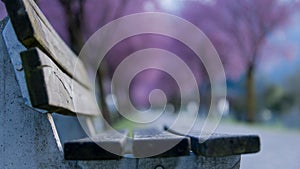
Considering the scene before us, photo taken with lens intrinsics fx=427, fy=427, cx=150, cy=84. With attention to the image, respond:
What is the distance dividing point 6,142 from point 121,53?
37.5 ft

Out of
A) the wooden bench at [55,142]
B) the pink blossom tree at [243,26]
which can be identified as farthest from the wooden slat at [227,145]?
the pink blossom tree at [243,26]

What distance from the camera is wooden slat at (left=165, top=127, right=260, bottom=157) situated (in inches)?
45.6

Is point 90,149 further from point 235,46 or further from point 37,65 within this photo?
point 235,46

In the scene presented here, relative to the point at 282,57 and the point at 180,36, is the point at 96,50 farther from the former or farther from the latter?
the point at 282,57

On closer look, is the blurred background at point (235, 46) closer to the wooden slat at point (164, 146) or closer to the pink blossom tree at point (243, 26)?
the pink blossom tree at point (243, 26)

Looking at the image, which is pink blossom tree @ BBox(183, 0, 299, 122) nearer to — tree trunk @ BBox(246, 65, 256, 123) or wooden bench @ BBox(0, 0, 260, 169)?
tree trunk @ BBox(246, 65, 256, 123)

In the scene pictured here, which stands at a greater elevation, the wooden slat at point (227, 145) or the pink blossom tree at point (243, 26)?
the pink blossom tree at point (243, 26)

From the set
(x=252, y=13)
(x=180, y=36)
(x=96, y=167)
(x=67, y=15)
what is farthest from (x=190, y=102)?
(x=96, y=167)

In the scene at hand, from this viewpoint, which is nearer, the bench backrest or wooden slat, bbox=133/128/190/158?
the bench backrest

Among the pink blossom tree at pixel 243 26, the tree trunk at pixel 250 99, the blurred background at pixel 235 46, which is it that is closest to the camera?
the blurred background at pixel 235 46

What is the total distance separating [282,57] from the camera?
19.4 m

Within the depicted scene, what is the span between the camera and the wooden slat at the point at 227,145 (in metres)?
1.16

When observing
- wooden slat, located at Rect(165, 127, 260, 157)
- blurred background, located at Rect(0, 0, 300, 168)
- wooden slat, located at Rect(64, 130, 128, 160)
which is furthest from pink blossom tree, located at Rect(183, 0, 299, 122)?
wooden slat, located at Rect(64, 130, 128, 160)

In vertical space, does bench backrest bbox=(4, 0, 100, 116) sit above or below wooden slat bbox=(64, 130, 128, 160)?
above
